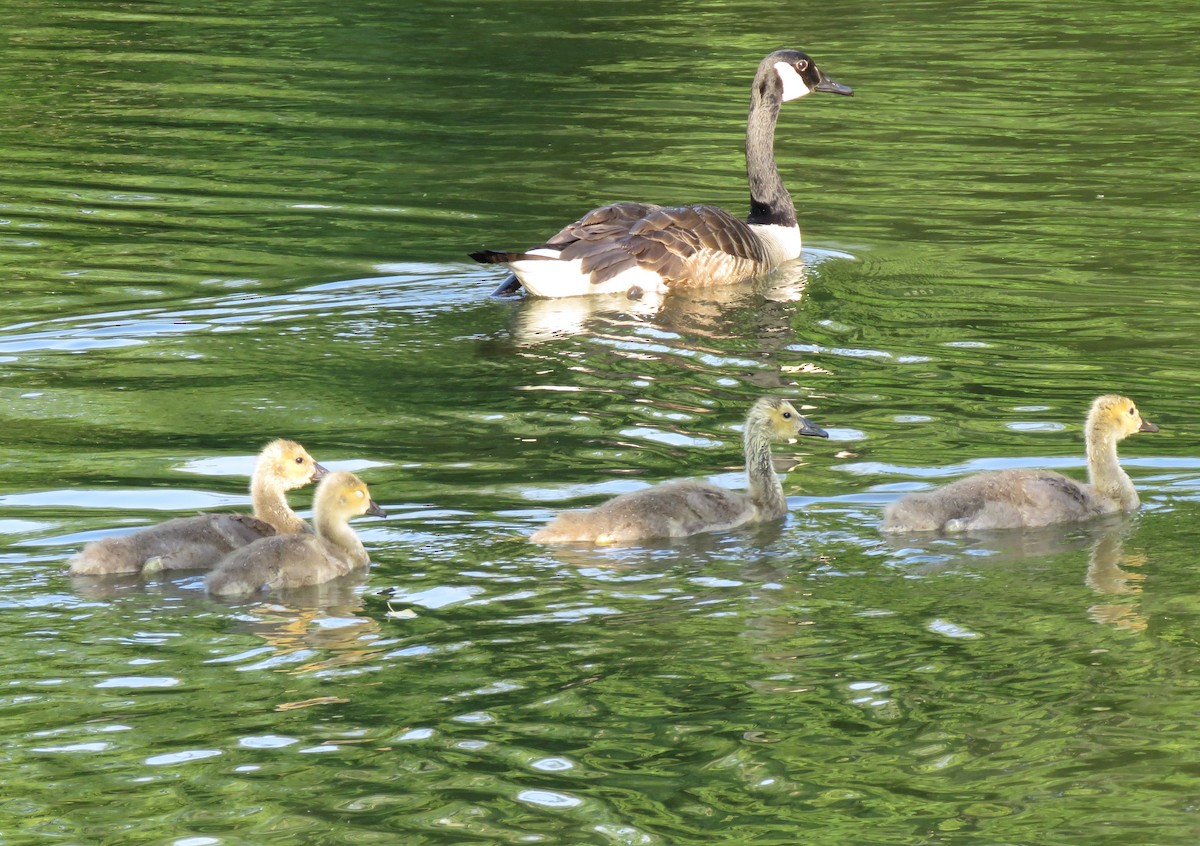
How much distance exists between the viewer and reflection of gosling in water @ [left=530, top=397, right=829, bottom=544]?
9984 millimetres

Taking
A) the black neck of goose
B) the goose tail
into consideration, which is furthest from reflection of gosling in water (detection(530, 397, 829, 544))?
the black neck of goose

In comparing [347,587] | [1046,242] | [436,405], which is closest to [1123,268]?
[1046,242]

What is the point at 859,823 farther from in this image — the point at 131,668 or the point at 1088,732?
the point at 131,668

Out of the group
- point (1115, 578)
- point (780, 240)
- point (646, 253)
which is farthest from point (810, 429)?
point (780, 240)

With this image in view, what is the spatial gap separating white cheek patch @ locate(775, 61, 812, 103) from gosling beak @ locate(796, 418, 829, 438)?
29.4 ft

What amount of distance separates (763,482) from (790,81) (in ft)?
32.5

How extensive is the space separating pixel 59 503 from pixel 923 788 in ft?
18.6

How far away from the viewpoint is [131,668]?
833 cm

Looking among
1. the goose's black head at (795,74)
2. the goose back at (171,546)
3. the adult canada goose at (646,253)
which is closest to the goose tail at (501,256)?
the adult canada goose at (646,253)

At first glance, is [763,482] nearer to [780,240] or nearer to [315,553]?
[315,553]

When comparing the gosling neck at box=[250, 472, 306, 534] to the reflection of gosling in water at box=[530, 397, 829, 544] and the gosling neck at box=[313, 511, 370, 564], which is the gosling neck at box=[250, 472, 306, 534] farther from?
the reflection of gosling in water at box=[530, 397, 829, 544]

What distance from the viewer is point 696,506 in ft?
34.1

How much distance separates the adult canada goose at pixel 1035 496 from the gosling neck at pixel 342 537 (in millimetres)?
2803

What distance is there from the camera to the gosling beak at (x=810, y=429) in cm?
1133
